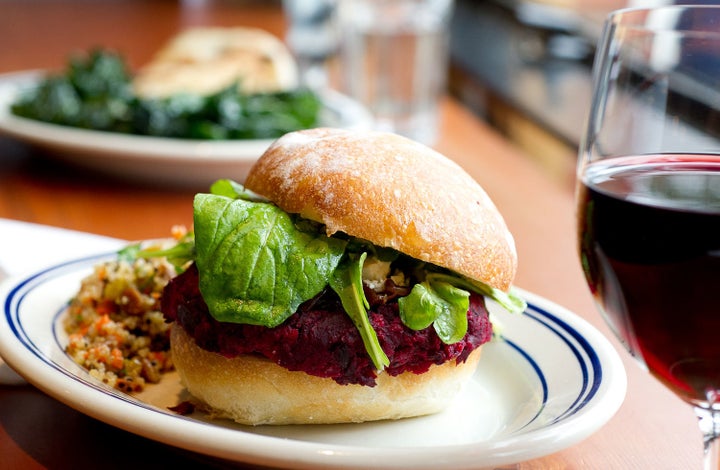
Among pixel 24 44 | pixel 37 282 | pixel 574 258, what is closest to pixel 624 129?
pixel 37 282

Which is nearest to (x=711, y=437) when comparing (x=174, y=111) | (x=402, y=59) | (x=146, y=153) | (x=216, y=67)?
(x=146, y=153)

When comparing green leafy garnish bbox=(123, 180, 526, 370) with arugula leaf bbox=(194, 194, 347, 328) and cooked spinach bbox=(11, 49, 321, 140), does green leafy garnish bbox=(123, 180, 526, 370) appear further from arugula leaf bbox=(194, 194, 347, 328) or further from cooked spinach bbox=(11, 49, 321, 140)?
cooked spinach bbox=(11, 49, 321, 140)

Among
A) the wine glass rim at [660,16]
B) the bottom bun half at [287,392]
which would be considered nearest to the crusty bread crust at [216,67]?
the bottom bun half at [287,392]

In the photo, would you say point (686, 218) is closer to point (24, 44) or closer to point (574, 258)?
point (574, 258)

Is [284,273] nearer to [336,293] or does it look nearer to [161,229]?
[336,293]

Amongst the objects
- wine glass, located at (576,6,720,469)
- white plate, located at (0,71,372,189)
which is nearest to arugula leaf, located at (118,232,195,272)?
wine glass, located at (576,6,720,469)

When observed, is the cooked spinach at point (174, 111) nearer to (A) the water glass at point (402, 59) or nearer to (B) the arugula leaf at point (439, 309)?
(A) the water glass at point (402, 59)
